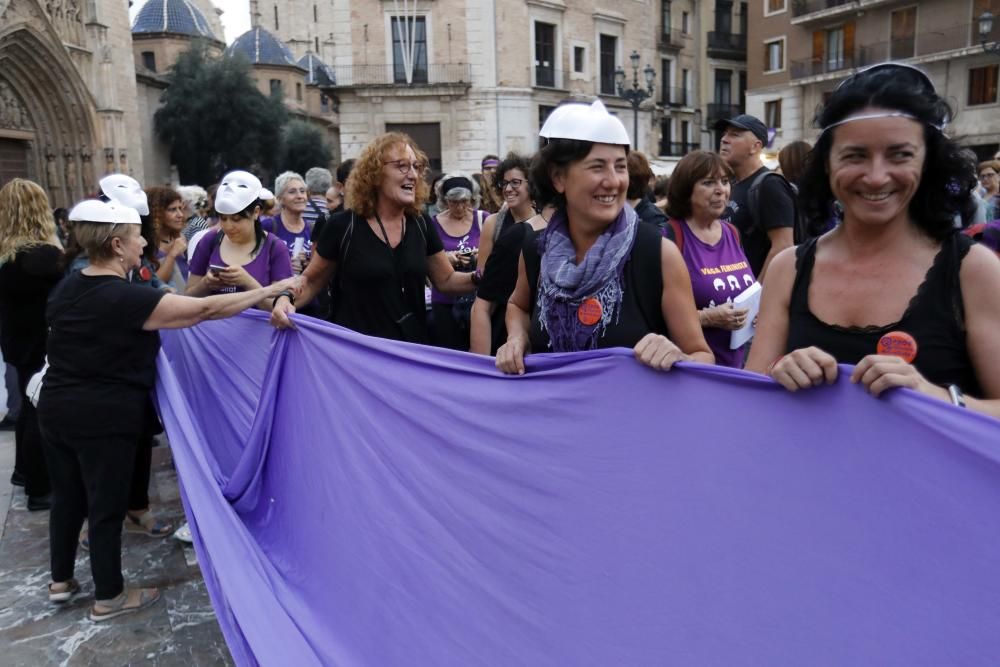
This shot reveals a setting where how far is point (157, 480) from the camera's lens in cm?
521

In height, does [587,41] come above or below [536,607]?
above

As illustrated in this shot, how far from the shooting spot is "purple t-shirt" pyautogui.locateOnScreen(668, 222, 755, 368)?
11.0 feet

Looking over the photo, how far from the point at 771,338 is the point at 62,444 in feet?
9.91

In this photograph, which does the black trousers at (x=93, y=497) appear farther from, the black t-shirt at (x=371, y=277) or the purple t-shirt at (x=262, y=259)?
the purple t-shirt at (x=262, y=259)

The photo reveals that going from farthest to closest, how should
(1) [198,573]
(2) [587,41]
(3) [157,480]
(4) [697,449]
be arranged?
(2) [587,41], (3) [157,480], (1) [198,573], (4) [697,449]

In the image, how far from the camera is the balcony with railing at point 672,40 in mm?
38406

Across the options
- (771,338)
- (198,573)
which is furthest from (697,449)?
(198,573)

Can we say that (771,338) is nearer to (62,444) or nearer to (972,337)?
(972,337)

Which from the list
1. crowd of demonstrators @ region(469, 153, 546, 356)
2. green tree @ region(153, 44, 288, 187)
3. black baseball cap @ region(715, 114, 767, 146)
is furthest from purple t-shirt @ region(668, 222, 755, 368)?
green tree @ region(153, 44, 288, 187)

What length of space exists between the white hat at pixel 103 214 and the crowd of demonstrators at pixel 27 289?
4.09 feet

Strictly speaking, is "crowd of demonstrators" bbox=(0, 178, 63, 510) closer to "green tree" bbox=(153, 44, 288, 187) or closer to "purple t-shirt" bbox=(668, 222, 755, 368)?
"purple t-shirt" bbox=(668, 222, 755, 368)

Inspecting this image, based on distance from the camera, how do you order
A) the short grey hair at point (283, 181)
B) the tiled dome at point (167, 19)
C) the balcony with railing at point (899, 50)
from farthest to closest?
the tiled dome at point (167, 19), the balcony with railing at point (899, 50), the short grey hair at point (283, 181)

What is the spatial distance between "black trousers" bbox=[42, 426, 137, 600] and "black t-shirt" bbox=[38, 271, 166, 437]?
0.08 meters

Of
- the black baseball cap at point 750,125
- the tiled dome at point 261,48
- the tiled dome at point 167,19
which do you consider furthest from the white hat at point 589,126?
the tiled dome at point 261,48
